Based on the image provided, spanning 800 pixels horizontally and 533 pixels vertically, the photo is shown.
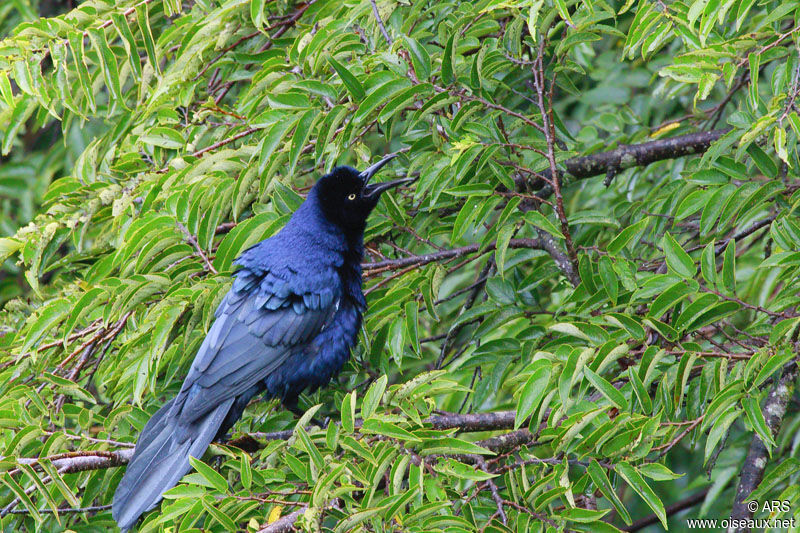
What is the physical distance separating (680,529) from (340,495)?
385cm

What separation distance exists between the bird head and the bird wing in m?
0.32

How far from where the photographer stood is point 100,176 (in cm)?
404

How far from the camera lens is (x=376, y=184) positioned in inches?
150

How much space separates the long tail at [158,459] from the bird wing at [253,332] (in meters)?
0.07

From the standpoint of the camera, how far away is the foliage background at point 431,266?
96.7 inches

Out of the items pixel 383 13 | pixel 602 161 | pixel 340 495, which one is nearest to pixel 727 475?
pixel 602 161

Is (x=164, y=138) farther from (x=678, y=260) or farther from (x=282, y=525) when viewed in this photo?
(x=678, y=260)

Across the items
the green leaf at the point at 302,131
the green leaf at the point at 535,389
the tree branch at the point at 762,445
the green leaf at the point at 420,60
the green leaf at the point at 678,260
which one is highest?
the green leaf at the point at 420,60

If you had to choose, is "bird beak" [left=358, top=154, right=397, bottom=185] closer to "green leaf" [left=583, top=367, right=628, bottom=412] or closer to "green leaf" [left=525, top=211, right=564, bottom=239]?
"green leaf" [left=525, top=211, right=564, bottom=239]

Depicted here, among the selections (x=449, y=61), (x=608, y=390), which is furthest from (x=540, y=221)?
(x=608, y=390)

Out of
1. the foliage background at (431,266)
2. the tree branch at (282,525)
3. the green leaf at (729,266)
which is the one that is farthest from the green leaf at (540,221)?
the tree branch at (282,525)

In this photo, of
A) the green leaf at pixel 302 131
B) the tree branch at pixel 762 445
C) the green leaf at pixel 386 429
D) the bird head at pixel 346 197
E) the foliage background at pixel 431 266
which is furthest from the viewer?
the bird head at pixel 346 197

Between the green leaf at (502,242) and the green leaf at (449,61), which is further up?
the green leaf at (449,61)

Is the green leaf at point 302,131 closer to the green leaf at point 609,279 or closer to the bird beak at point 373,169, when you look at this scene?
the bird beak at point 373,169
